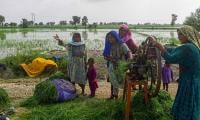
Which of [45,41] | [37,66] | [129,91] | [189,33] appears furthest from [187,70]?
[45,41]

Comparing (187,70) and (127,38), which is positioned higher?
(127,38)

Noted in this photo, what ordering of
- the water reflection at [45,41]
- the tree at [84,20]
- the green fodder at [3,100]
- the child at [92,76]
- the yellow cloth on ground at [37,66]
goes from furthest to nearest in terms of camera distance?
the tree at [84,20]
the water reflection at [45,41]
the yellow cloth on ground at [37,66]
the child at [92,76]
the green fodder at [3,100]

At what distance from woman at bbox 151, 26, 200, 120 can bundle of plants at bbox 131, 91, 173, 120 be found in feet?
2.53

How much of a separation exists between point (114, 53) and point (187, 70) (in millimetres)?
A: 3186

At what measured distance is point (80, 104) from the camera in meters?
8.58

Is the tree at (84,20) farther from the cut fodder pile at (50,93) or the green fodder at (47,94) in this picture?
the green fodder at (47,94)

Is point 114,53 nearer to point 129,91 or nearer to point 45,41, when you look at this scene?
point 129,91

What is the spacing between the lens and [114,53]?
9031 mm

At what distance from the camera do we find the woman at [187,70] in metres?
5.81

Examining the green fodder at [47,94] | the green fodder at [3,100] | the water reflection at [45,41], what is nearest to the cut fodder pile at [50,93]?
the green fodder at [47,94]

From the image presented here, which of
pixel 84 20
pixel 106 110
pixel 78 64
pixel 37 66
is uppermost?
pixel 78 64

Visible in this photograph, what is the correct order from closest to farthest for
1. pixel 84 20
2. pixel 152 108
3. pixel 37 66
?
pixel 152 108 < pixel 37 66 < pixel 84 20

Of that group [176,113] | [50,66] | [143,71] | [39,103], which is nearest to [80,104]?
[39,103]

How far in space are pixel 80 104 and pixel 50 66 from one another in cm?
519
